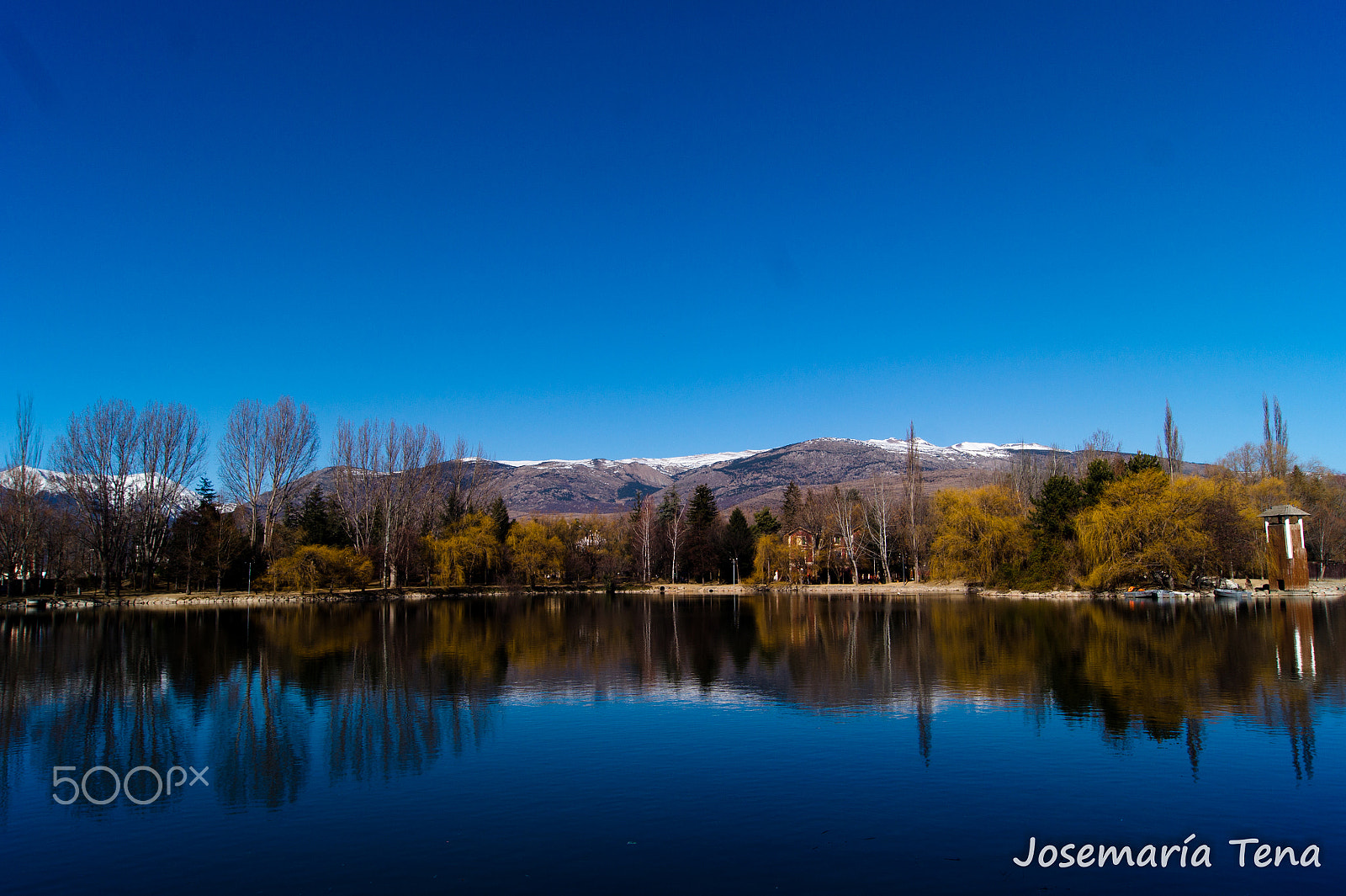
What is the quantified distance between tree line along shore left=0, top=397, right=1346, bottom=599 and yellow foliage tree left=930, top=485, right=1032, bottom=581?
14cm

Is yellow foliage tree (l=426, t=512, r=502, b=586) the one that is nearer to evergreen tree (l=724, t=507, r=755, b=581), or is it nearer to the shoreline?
the shoreline

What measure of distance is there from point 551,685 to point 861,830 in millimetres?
11493

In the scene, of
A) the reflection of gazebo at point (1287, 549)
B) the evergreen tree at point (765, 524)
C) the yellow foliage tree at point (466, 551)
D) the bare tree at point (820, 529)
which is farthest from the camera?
the evergreen tree at point (765, 524)

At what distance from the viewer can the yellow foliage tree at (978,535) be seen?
186 ft

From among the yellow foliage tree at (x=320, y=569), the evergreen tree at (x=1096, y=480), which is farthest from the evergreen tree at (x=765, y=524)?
the yellow foliage tree at (x=320, y=569)

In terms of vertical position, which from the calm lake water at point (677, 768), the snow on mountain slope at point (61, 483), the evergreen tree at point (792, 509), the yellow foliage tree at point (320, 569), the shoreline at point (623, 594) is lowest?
the shoreline at point (623, 594)

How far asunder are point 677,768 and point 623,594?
193 feet

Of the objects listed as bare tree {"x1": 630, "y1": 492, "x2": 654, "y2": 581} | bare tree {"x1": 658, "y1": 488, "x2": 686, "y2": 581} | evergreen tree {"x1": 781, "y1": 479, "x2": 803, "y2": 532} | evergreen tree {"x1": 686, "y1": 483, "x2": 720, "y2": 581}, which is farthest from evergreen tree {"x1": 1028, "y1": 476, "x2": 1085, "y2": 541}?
bare tree {"x1": 630, "y1": 492, "x2": 654, "y2": 581}

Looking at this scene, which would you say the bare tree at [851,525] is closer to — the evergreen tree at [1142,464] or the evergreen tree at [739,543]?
the evergreen tree at [739,543]

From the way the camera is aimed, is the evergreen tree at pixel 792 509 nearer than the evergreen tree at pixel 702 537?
No

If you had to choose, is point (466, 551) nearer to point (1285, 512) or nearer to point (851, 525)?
point (851, 525)

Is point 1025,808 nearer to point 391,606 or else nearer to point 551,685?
point 551,685

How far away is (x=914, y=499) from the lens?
71.3 metres

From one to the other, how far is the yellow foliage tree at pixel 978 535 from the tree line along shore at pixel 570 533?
14 centimetres
